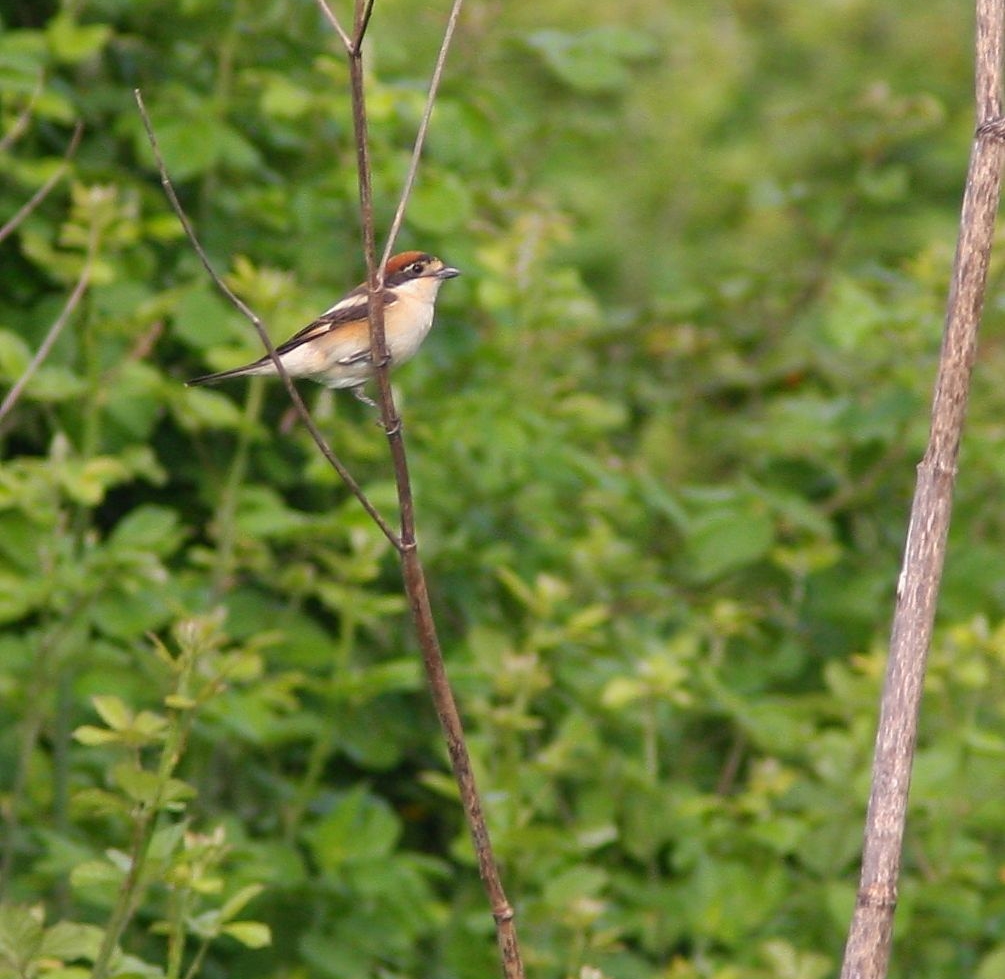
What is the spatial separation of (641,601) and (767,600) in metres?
0.57

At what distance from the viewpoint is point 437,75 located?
2545 millimetres

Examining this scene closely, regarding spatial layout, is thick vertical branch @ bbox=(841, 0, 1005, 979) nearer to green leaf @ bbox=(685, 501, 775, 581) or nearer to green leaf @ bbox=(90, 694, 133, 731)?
green leaf @ bbox=(90, 694, 133, 731)

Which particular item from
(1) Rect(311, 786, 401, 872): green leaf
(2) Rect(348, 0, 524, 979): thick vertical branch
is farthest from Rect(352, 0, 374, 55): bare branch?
(1) Rect(311, 786, 401, 872): green leaf

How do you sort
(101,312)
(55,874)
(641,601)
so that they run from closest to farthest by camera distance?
(55,874), (101,312), (641,601)

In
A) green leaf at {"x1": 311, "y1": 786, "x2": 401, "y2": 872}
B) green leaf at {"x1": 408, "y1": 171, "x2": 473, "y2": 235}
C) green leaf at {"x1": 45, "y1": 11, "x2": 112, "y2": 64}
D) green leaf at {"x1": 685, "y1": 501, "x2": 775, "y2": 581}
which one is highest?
green leaf at {"x1": 45, "y1": 11, "x2": 112, "y2": 64}

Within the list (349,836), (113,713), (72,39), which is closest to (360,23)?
(113,713)

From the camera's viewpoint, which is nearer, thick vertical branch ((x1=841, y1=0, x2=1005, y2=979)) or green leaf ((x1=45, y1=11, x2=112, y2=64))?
thick vertical branch ((x1=841, y1=0, x2=1005, y2=979))

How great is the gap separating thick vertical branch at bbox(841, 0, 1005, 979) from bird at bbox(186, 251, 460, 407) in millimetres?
1757

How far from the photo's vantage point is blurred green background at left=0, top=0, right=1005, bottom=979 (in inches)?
169

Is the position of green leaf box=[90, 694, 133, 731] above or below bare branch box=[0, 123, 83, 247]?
below

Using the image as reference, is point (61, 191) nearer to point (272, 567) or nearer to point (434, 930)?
point (272, 567)

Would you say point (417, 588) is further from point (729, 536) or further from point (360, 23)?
point (729, 536)

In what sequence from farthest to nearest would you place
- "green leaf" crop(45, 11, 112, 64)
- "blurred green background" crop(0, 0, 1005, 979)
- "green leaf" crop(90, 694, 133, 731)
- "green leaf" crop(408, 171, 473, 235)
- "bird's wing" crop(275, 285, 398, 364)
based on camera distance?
"green leaf" crop(408, 171, 473, 235), "green leaf" crop(45, 11, 112, 64), "blurred green background" crop(0, 0, 1005, 979), "bird's wing" crop(275, 285, 398, 364), "green leaf" crop(90, 694, 133, 731)

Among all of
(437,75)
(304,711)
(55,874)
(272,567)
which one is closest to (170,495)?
(272,567)
